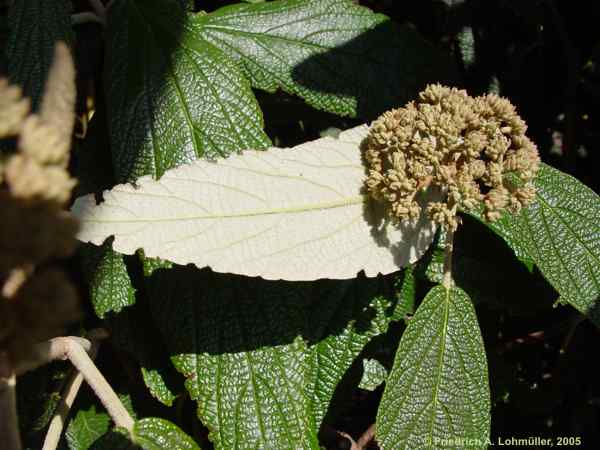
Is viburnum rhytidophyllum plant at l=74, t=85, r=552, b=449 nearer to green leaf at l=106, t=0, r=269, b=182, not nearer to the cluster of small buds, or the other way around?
the cluster of small buds

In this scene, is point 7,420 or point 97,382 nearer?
point 7,420

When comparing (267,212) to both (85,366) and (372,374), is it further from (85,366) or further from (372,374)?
(372,374)

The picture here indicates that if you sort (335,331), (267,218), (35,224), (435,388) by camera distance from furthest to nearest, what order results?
(335,331)
(435,388)
(267,218)
(35,224)

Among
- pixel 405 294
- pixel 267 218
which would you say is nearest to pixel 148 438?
pixel 267 218

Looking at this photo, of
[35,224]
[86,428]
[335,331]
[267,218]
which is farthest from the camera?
[86,428]

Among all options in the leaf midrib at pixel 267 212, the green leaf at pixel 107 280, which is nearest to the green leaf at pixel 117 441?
the green leaf at pixel 107 280

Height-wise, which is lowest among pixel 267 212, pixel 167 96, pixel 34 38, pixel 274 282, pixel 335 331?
pixel 335 331

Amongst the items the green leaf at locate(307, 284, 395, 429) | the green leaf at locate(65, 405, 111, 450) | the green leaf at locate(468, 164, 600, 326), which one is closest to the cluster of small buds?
the green leaf at locate(468, 164, 600, 326)
